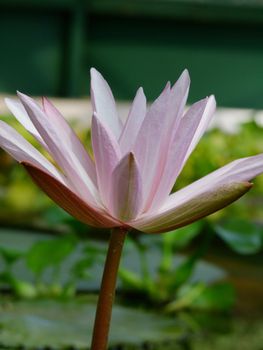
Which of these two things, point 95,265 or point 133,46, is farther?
point 133,46

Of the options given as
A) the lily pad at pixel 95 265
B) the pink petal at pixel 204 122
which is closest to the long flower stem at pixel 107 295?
the pink petal at pixel 204 122

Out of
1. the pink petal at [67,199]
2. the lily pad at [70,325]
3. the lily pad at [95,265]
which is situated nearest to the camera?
the pink petal at [67,199]

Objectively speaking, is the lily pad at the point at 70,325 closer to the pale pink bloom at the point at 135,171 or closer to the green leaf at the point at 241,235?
the green leaf at the point at 241,235

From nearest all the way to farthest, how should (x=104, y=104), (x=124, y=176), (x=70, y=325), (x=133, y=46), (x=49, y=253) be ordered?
1. (x=124, y=176)
2. (x=104, y=104)
3. (x=70, y=325)
4. (x=49, y=253)
5. (x=133, y=46)

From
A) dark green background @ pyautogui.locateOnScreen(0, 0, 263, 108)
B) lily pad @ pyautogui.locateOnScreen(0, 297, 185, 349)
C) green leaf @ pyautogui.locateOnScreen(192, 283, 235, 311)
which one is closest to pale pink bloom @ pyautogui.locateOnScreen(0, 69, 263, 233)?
lily pad @ pyautogui.locateOnScreen(0, 297, 185, 349)

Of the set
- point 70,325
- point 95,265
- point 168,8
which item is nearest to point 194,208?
point 70,325

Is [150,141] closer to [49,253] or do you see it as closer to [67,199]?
[67,199]

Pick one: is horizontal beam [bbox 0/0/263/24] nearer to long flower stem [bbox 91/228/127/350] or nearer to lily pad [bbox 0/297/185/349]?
lily pad [bbox 0/297/185/349]
